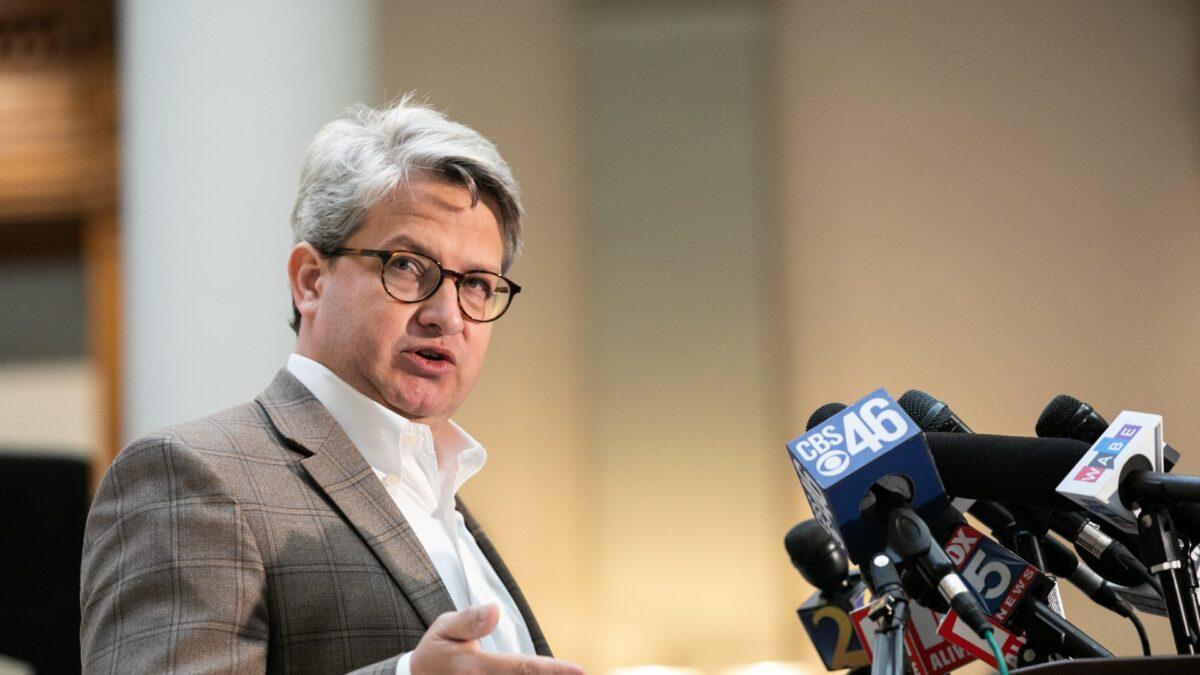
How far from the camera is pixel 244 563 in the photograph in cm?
137

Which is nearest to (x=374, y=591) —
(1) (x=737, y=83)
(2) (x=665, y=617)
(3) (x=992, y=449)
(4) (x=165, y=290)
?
(3) (x=992, y=449)

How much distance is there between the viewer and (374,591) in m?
1.43

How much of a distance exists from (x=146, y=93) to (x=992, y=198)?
7.54ft

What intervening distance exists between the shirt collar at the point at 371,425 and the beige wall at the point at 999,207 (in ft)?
7.14

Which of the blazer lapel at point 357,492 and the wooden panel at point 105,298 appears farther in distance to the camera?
the wooden panel at point 105,298

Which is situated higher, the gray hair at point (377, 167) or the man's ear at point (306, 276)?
the gray hair at point (377, 167)

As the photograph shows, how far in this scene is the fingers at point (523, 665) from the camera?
1.09 m

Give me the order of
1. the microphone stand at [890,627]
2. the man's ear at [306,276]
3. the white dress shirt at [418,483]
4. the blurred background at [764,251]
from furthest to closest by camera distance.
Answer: the blurred background at [764,251] → the man's ear at [306,276] → the white dress shirt at [418,483] → the microphone stand at [890,627]

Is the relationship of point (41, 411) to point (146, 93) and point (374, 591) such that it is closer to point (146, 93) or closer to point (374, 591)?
point (146, 93)

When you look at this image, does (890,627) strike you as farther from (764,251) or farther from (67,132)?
(67,132)

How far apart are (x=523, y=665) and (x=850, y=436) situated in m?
0.34

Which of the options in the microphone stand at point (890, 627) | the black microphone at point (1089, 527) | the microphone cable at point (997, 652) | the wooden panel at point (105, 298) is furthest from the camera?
the wooden panel at point (105, 298)

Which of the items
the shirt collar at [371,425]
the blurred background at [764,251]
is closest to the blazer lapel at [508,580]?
the shirt collar at [371,425]

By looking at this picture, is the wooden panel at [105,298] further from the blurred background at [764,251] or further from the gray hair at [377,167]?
the gray hair at [377,167]
